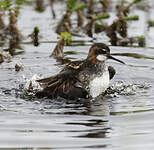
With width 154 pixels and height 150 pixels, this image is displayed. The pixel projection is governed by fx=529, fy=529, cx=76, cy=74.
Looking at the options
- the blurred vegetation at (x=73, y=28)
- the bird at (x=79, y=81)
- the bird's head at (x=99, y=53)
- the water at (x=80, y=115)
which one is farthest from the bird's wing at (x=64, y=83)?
the blurred vegetation at (x=73, y=28)

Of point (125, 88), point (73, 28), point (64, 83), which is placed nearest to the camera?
point (64, 83)

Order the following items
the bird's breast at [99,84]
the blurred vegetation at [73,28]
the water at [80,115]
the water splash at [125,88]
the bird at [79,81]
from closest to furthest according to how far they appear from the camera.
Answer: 1. the water at [80,115]
2. the bird at [79,81]
3. the bird's breast at [99,84]
4. the water splash at [125,88]
5. the blurred vegetation at [73,28]

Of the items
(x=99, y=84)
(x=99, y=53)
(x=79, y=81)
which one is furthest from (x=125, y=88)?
(x=79, y=81)

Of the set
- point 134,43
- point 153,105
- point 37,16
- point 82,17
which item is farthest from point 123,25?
point 153,105

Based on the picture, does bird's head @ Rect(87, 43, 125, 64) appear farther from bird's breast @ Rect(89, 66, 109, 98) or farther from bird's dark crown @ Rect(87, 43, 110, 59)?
bird's breast @ Rect(89, 66, 109, 98)

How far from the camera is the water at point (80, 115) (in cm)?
824

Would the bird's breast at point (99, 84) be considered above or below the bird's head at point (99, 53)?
below

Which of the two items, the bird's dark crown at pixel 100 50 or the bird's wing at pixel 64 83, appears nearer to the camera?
the bird's wing at pixel 64 83

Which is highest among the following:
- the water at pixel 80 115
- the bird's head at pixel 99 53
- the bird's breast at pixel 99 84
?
the bird's head at pixel 99 53

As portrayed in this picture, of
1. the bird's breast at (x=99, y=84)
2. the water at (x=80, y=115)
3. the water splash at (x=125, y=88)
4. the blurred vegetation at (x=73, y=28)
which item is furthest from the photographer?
the blurred vegetation at (x=73, y=28)

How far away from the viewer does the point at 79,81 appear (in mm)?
10703

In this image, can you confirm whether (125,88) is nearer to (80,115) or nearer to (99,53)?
(99,53)

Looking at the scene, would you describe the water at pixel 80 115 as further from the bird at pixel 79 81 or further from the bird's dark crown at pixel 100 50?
the bird's dark crown at pixel 100 50

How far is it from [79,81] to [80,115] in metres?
1.24
